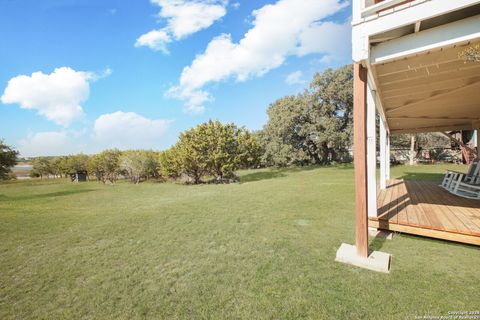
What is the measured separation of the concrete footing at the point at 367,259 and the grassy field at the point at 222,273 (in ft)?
0.39

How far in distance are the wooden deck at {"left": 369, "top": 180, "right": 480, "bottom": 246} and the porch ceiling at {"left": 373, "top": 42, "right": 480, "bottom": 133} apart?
7.78ft

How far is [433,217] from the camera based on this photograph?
13.2ft

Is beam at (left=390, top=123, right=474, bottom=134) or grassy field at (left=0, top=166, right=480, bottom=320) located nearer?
grassy field at (left=0, top=166, right=480, bottom=320)

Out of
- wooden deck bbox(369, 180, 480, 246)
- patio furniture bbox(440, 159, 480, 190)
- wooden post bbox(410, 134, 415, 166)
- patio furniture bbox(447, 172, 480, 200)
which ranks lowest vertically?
wooden deck bbox(369, 180, 480, 246)

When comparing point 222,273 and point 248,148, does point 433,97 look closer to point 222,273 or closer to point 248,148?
point 222,273

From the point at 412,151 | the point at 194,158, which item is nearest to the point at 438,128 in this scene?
the point at 194,158

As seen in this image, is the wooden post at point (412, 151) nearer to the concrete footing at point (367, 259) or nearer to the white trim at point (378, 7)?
the concrete footing at point (367, 259)

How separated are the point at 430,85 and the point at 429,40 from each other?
2.15 m

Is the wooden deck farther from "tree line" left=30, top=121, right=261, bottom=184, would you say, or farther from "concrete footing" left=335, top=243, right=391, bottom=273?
"tree line" left=30, top=121, right=261, bottom=184

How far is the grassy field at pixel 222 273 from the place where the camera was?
7.79ft

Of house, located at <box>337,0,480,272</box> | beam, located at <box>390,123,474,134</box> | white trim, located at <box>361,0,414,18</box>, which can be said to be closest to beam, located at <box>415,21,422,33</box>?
house, located at <box>337,0,480,272</box>

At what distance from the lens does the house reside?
2510 millimetres

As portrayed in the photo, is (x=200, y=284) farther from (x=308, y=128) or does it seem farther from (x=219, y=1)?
(x=308, y=128)

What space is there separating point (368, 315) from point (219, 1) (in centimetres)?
1021
